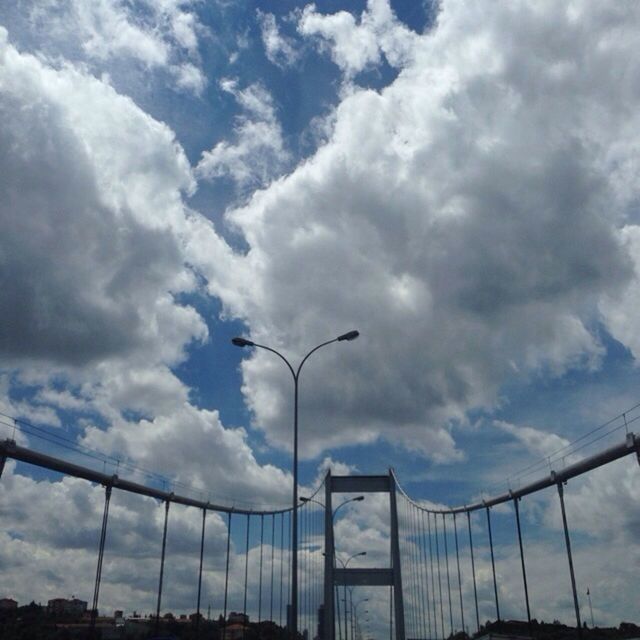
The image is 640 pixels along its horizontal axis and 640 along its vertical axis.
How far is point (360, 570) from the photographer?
65.5m

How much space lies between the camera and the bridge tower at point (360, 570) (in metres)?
61.7

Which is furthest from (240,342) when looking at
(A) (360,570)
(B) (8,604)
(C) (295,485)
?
(B) (8,604)

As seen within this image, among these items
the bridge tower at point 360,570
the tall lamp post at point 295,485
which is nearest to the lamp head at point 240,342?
the tall lamp post at point 295,485

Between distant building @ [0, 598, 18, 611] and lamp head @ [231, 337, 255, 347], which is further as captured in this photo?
distant building @ [0, 598, 18, 611]

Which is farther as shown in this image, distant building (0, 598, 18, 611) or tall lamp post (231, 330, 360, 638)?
distant building (0, 598, 18, 611)

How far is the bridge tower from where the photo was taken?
202ft

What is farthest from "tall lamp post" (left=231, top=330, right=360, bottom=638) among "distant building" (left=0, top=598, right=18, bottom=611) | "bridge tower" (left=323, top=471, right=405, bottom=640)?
"distant building" (left=0, top=598, right=18, bottom=611)

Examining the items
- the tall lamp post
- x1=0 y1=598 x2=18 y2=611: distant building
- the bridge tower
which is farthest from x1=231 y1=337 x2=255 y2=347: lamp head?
x1=0 y1=598 x2=18 y2=611: distant building

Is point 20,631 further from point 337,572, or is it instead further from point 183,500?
point 337,572

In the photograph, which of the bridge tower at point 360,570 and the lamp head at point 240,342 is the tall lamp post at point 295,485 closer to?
the lamp head at point 240,342

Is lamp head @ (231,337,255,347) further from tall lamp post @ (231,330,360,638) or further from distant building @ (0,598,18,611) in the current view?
distant building @ (0,598,18,611)

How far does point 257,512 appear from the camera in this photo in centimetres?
7012

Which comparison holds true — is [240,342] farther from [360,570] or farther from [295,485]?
[360,570]

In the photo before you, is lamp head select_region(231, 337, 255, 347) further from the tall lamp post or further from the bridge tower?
the bridge tower
